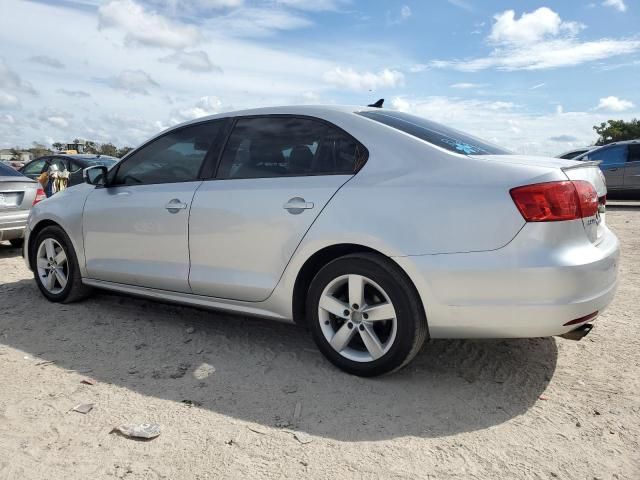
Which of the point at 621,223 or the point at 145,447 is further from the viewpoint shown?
the point at 621,223

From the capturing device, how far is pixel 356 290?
312 centimetres

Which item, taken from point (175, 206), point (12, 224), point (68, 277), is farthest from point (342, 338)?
point (12, 224)

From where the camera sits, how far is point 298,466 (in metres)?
2.39

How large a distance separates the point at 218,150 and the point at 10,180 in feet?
15.9

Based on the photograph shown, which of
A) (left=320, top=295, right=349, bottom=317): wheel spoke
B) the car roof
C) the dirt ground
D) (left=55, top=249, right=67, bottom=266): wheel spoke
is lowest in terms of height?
the dirt ground

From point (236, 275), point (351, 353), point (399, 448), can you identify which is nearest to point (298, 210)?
point (236, 275)

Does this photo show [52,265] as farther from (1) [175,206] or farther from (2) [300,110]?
(2) [300,110]

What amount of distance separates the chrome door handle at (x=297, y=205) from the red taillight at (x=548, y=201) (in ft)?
3.88

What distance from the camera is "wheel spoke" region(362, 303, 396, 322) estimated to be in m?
3.03

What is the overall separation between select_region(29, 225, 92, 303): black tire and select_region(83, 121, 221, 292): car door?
0.77ft

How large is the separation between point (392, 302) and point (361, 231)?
1.43 feet

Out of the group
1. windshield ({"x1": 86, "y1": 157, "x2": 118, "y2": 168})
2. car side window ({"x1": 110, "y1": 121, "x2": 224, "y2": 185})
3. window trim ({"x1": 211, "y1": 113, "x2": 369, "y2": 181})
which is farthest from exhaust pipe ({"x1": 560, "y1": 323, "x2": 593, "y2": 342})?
windshield ({"x1": 86, "y1": 157, "x2": 118, "y2": 168})

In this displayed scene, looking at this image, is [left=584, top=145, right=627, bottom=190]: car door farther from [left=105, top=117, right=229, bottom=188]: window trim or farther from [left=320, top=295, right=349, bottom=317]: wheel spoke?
[left=320, top=295, right=349, bottom=317]: wheel spoke

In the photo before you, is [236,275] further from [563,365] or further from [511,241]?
[563,365]
